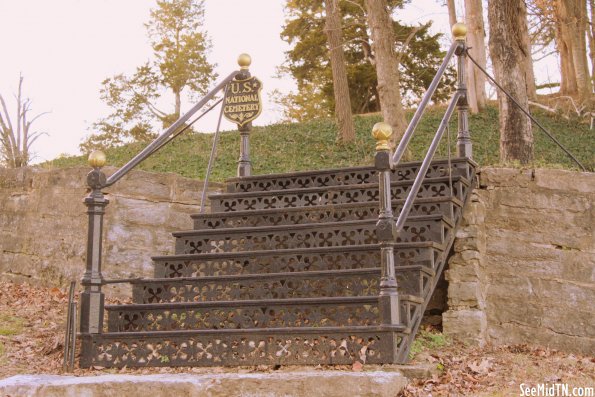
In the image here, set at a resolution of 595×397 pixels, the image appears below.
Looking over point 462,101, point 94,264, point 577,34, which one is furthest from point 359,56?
point 94,264

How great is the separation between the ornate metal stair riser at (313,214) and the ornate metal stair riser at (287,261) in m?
0.50

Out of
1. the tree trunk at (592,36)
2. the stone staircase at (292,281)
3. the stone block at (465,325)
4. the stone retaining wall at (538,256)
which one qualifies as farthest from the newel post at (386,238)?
the tree trunk at (592,36)

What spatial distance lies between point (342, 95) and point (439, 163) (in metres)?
7.97

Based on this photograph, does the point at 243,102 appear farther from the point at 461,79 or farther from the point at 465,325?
the point at 465,325

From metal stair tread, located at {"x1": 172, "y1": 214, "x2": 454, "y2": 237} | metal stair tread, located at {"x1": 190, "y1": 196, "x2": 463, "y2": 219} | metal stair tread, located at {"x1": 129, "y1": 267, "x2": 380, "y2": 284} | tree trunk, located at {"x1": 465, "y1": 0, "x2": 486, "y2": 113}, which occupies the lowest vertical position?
metal stair tread, located at {"x1": 129, "y1": 267, "x2": 380, "y2": 284}

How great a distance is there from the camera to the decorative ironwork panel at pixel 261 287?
5.66 meters

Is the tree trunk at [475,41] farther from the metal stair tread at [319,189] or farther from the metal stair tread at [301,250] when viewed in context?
the metal stair tread at [301,250]

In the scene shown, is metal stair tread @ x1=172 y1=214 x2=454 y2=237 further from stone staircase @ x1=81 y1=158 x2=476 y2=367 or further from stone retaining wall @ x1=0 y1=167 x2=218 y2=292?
stone retaining wall @ x1=0 y1=167 x2=218 y2=292

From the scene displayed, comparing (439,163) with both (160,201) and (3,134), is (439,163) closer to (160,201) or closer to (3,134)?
(160,201)

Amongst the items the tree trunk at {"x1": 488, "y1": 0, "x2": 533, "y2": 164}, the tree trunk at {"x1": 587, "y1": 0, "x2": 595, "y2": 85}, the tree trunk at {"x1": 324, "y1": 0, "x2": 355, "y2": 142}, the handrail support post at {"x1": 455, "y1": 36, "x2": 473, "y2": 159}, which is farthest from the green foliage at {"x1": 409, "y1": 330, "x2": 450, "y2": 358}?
the tree trunk at {"x1": 587, "y1": 0, "x2": 595, "y2": 85}

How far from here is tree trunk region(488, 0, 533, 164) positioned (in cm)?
900

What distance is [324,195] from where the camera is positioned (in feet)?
23.0

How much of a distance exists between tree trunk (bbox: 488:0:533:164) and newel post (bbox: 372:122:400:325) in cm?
414

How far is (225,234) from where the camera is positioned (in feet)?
21.6
